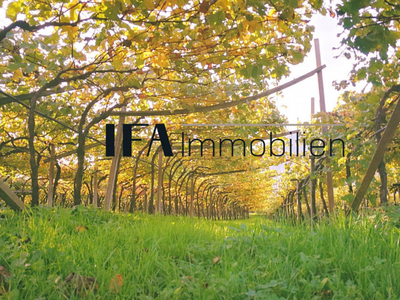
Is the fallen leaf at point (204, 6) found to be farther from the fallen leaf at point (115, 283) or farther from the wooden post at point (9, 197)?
the wooden post at point (9, 197)

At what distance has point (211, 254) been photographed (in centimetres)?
275

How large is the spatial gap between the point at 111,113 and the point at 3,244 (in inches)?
140

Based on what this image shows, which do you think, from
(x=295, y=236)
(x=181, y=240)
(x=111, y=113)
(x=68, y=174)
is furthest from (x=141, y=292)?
(x=68, y=174)

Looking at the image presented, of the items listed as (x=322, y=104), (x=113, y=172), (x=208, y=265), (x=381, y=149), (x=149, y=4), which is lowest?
(x=208, y=265)

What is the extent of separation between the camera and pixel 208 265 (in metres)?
2.47

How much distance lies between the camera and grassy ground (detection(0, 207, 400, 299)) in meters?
1.91

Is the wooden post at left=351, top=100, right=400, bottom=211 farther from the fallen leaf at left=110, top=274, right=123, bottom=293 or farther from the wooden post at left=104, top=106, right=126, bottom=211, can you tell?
the wooden post at left=104, top=106, right=126, bottom=211

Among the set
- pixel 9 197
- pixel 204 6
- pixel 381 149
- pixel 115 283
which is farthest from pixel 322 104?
pixel 115 283

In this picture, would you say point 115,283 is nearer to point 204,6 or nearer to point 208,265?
point 208,265

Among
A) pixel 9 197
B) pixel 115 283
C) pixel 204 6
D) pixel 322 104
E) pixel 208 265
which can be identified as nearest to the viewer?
pixel 115 283

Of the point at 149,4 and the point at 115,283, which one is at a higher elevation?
the point at 149,4

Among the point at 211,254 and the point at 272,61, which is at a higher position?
the point at 272,61

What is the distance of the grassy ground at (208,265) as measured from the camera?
1.91 metres

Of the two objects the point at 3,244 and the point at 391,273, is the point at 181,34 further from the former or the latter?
the point at 391,273
